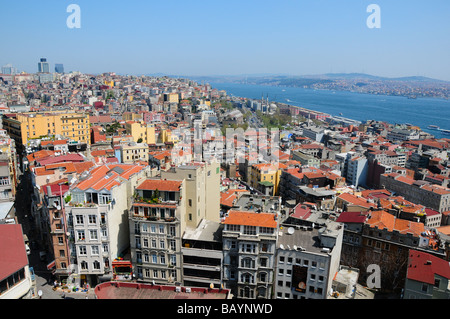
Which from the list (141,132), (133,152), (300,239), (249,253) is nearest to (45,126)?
(133,152)

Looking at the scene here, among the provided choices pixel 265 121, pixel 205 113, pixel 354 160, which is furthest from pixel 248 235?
pixel 265 121

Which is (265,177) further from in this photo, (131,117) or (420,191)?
(131,117)

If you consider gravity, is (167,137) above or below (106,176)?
below

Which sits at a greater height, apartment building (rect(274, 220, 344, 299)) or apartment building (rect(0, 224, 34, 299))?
apartment building (rect(0, 224, 34, 299))

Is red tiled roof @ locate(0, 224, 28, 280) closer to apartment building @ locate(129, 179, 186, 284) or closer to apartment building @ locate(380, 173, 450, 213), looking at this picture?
apartment building @ locate(129, 179, 186, 284)

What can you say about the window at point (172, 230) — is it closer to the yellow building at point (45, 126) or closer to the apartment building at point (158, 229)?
the apartment building at point (158, 229)

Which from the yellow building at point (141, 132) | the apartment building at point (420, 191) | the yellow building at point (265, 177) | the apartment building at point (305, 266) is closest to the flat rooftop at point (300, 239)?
the apartment building at point (305, 266)

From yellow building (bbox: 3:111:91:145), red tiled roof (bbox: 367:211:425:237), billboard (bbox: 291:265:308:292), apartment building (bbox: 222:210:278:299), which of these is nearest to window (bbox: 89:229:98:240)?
apartment building (bbox: 222:210:278:299)
